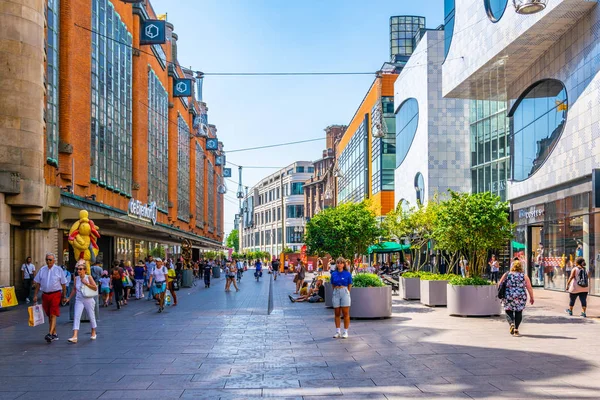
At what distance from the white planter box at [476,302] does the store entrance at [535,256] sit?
1463cm

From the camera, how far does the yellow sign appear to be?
2028cm

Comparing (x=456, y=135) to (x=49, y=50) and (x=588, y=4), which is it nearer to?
(x=588, y=4)

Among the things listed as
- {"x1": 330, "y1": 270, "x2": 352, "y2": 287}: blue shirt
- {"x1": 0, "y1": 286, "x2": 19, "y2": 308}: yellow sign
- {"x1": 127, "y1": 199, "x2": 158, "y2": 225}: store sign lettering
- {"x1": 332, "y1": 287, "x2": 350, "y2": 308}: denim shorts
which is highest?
{"x1": 127, "y1": 199, "x2": 158, "y2": 225}: store sign lettering

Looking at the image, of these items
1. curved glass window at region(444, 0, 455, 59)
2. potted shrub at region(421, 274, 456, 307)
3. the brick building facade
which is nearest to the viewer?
potted shrub at region(421, 274, 456, 307)

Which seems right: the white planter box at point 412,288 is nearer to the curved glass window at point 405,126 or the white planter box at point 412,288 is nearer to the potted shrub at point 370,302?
the potted shrub at point 370,302

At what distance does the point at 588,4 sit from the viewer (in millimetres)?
23953

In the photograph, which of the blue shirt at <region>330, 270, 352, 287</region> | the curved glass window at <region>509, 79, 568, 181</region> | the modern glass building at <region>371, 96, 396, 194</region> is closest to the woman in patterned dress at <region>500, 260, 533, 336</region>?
A: the blue shirt at <region>330, 270, 352, 287</region>

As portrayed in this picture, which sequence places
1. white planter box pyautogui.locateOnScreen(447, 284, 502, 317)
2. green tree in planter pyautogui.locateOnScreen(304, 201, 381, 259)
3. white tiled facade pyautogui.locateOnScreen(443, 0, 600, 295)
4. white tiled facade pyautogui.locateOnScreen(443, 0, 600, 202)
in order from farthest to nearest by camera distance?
1. green tree in planter pyautogui.locateOnScreen(304, 201, 381, 259)
2. white tiled facade pyautogui.locateOnScreen(443, 0, 600, 295)
3. white tiled facade pyautogui.locateOnScreen(443, 0, 600, 202)
4. white planter box pyautogui.locateOnScreen(447, 284, 502, 317)

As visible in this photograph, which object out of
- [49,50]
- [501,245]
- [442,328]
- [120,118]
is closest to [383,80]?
[120,118]

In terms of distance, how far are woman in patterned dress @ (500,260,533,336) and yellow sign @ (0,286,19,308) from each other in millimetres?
14366

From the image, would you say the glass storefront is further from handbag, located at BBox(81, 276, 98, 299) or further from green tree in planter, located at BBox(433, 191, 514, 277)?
handbag, located at BBox(81, 276, 98, 299)

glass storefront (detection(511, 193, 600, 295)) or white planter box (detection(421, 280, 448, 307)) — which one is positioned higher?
glass storefront (detection(511, 193, 600, 295))

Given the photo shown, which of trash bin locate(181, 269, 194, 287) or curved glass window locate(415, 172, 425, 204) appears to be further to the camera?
curved glass window locate(415, 172, 425, 204)

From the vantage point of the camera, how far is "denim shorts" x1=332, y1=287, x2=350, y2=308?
13500 millimetres
